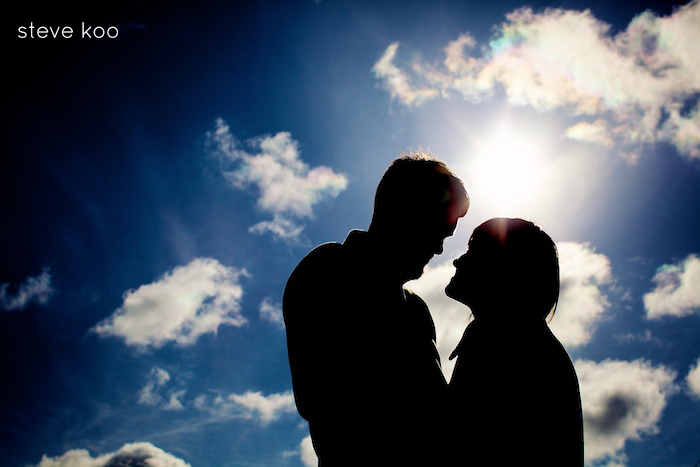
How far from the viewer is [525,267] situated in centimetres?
267

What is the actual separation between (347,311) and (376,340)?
10.0 inches

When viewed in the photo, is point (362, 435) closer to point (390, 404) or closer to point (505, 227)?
point (390, 404)

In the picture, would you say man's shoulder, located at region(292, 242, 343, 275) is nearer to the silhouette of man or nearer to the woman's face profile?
the silhouette of man

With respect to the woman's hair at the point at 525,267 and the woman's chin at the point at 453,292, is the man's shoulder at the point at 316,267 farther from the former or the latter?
the woman's hair at the point at 525,267

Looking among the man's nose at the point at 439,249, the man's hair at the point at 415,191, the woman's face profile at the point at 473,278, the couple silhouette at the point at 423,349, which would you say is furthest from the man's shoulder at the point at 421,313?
the man's hair at the point at 415,191

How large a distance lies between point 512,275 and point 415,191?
0.98m

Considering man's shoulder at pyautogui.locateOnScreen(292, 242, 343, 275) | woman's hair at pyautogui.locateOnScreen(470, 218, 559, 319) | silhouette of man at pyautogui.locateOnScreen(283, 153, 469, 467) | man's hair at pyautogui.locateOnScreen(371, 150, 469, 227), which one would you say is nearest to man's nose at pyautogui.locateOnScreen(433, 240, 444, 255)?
silhouette of man at pyautogui.locateOnScreen(283, 153, 469, 467)

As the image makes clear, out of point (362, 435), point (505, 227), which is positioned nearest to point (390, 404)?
point (362, 435)

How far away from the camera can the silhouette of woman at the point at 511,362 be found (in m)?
2.28

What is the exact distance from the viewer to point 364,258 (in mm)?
2387

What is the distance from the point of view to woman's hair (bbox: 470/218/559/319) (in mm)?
2646

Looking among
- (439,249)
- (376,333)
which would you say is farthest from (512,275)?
(376,333)

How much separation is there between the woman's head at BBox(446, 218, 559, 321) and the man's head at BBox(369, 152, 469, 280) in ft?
1.24

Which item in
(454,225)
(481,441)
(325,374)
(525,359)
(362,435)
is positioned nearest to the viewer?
(362,435)
